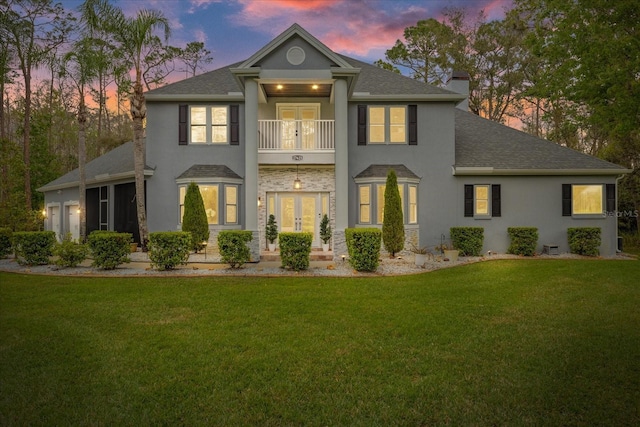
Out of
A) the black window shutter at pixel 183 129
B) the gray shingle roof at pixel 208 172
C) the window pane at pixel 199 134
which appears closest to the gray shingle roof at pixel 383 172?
the gray shingle roof at pixel 208 172

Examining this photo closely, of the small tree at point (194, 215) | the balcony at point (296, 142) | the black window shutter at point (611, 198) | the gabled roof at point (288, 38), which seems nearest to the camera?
the gabled roof at point (288, 38)

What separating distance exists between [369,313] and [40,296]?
6700 millimetres

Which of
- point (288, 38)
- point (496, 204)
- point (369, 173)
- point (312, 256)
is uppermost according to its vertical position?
point (288, 38)

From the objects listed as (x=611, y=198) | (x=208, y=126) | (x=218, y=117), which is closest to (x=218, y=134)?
(x=208, y=126)

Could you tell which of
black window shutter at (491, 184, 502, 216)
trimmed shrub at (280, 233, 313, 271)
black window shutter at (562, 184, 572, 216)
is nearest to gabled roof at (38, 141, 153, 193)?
trimmed shrub at (280, 233, 313, 271)

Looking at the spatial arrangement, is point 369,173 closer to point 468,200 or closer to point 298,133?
point 298,133

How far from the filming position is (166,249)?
10078 mm

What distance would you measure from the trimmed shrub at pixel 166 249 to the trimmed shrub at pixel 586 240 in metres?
13.9

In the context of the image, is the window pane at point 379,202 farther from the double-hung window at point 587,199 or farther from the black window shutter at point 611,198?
the black window shutter at point 611,198

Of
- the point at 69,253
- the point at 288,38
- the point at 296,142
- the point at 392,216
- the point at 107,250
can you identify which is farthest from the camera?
the point at 296,142

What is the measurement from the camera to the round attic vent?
12.6 m

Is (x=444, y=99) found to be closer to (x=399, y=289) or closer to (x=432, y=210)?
(x=432, y=210)

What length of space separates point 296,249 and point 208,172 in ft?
18.9

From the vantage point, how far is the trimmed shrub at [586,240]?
13.4m
